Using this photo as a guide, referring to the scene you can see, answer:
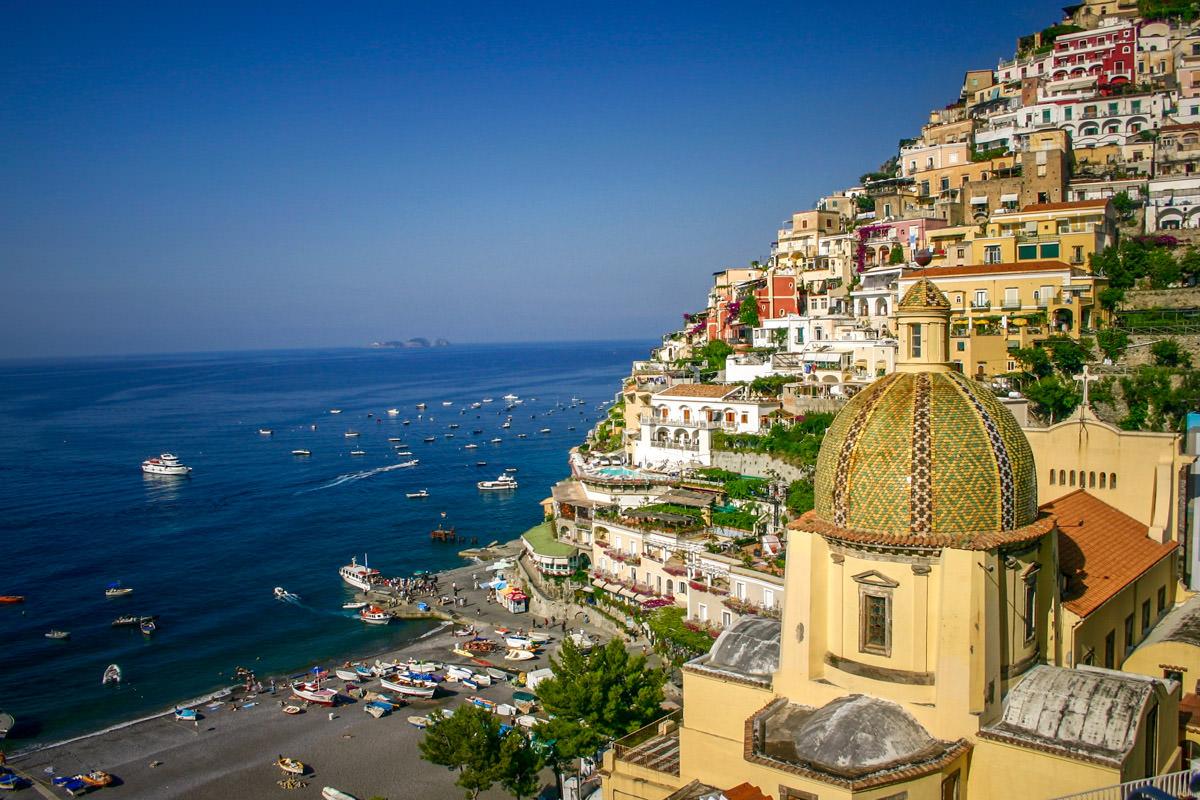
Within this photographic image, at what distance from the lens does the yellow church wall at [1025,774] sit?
43.5ft

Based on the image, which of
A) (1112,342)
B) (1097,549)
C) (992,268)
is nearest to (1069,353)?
(1112,342)

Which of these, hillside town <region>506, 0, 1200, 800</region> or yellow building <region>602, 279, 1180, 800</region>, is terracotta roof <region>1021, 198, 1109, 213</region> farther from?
yellow building <region>602, 279, 1180, 800</region>

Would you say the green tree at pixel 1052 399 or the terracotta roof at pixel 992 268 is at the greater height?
the terracotta roof at pixel 992 268

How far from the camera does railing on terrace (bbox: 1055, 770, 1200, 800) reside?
40.3 ft

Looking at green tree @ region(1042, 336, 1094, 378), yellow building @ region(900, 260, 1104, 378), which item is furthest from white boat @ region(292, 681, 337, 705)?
green tree @ region(1042, 336, 1094, 378)

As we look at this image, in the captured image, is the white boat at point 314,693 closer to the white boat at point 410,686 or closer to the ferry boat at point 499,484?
the white boat at point 410,686

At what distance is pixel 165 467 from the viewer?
8756 centimetres

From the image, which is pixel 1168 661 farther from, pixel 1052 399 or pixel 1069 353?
pixel 1069 353

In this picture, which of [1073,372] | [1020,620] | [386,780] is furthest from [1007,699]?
[1073,372]

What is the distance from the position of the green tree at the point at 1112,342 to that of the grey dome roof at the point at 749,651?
31051 millimetres

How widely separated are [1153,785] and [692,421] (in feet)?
123

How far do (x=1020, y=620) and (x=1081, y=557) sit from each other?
19.6 feet

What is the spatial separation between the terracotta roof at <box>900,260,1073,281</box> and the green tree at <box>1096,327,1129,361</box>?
368 centimetres

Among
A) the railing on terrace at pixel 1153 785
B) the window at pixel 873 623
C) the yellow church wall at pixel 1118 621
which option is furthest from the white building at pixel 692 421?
the railing on terrace at pixel 1153 785
